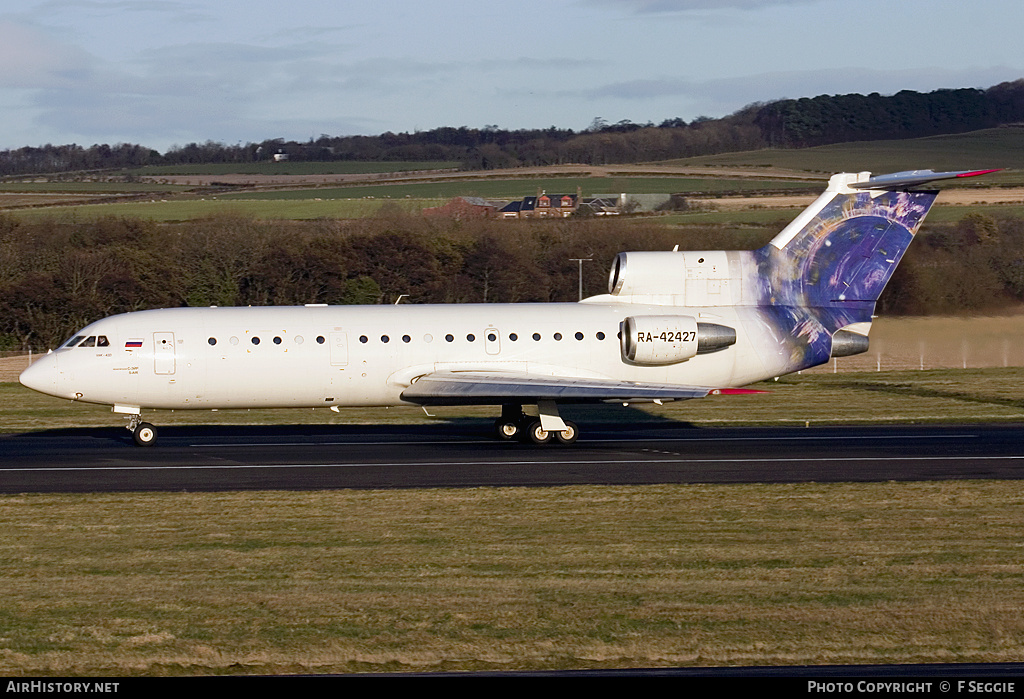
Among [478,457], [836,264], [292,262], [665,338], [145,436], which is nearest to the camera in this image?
[478,457]

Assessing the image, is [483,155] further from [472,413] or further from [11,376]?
[472,413]

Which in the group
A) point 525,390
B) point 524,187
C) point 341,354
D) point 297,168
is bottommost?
point 525,390

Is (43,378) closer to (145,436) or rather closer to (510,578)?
(145,436)

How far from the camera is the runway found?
67.1 ft

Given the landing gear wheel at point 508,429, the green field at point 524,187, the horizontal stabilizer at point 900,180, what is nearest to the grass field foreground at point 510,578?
the landing gear wheel at point 508,429

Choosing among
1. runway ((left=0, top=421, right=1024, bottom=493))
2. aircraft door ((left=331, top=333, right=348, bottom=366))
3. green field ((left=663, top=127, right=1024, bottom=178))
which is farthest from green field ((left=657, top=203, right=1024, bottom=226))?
aircraft door ((left=331, top=333, right=348, bottom=366))

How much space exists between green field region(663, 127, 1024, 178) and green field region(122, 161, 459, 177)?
23.9m

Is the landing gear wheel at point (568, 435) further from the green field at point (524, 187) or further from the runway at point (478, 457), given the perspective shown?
the green field at point (524, 187)

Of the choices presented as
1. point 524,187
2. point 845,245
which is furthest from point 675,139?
point 845,245

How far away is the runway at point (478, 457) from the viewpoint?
20.5m

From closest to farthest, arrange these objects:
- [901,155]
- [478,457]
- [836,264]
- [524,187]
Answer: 1. [478,457]
2. [836,264]
3. [901,155]
4. [524,187]

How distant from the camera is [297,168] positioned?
10362 centimetres

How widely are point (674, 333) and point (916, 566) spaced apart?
12.7 metres

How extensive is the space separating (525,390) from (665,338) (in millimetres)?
3735
